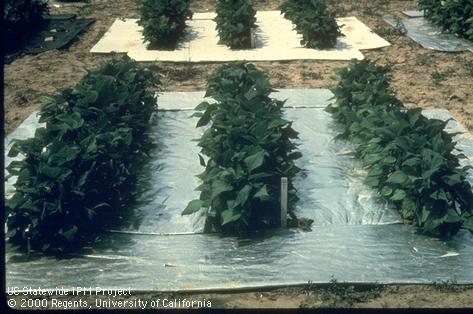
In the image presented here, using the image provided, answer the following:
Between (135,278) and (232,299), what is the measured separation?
0.75 meters

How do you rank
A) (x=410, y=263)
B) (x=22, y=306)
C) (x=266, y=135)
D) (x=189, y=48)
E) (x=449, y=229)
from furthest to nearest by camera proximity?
(x=189, y=48) < (x=266, y=135) < (x=449, y=229) < (x=410, y=263) < (x=22, y=306)

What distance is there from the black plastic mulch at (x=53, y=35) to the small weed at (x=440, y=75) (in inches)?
251

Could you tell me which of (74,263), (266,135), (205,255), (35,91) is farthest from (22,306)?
(35,91)

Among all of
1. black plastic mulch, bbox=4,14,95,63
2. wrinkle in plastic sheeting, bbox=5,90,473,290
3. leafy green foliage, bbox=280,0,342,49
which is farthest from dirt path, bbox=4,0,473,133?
wrinkle in plastic sheeting, bbox=5,90,473,290

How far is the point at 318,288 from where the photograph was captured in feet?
15.4

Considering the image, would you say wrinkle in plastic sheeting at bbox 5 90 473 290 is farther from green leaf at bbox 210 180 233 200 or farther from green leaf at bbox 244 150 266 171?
green leaf at bbox 244 150 266 171

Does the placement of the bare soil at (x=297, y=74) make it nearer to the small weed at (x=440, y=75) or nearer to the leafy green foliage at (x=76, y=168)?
the small weed at (x=440, y=75)

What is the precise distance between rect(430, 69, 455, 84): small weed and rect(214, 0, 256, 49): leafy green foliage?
3320 mm

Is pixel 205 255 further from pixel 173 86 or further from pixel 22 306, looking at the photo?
pixel 173 86

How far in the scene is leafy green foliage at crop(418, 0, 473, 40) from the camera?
→ 448 inches

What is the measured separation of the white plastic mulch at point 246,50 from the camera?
10719mm

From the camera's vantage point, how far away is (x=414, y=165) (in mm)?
5402

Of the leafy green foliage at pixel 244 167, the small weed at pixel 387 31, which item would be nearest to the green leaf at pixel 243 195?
the leafy green foliage at pixel 244 167

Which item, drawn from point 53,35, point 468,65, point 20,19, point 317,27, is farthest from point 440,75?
point 20,19
